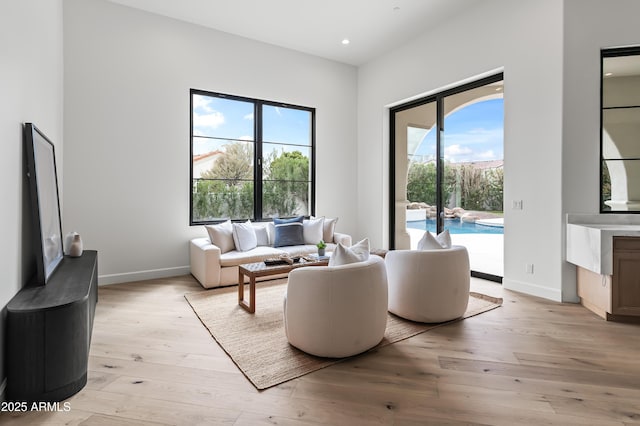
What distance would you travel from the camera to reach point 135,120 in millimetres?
4539

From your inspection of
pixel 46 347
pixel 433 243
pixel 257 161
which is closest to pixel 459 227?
pixel 433 243

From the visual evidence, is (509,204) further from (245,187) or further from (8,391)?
(8,391)

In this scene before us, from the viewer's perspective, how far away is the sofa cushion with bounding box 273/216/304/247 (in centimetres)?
507

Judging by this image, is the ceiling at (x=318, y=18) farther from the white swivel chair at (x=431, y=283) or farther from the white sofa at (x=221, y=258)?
the white swivel chair at (x=431, y=283)

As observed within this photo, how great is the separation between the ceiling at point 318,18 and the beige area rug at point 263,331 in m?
3.71

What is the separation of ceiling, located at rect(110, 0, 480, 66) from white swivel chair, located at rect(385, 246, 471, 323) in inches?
134

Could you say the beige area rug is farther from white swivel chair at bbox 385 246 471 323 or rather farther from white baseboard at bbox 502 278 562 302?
white baseboard at bbox 502 278 562 302

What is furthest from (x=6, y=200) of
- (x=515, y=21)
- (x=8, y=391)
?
(x=515, y=21)

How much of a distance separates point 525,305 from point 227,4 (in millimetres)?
5094

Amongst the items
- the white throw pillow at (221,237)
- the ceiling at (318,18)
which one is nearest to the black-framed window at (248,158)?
the white throw pillow at (221,237)

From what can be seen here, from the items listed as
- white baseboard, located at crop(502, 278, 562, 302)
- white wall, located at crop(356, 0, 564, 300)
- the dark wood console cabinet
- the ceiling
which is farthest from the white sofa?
the ceiling

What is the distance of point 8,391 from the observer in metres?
1.83

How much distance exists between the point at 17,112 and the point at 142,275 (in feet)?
9.37

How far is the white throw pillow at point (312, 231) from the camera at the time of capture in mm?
5301
